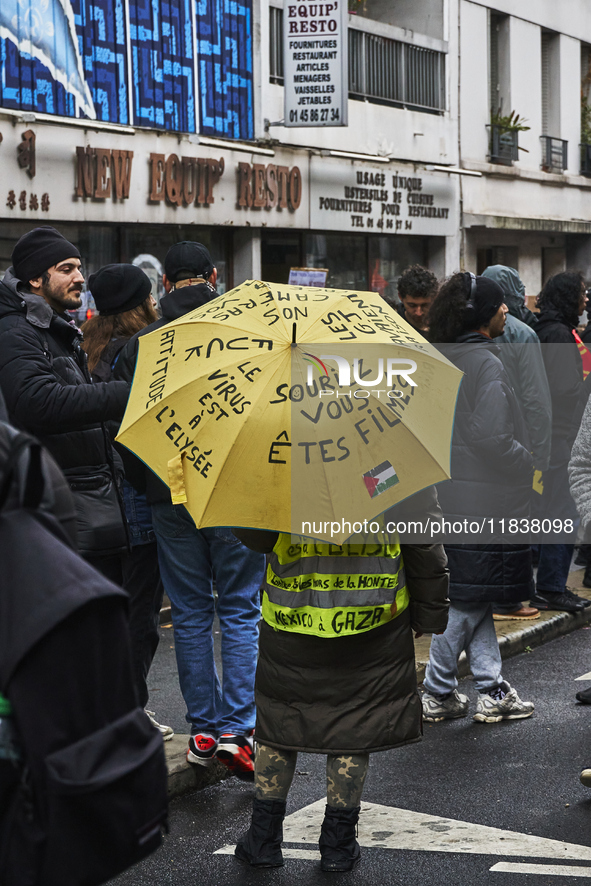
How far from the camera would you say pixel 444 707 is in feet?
17.9

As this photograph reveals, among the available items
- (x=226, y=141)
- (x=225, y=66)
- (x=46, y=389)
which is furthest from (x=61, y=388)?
(x=225, y=66)

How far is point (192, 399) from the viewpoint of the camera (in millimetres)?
3436

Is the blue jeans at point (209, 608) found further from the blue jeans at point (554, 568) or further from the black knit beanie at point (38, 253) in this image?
the blue jeans at point (554, 568)

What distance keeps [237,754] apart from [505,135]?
659 inches

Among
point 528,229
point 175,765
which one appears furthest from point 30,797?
point 528,229

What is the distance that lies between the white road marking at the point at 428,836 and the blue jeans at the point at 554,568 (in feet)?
11.4

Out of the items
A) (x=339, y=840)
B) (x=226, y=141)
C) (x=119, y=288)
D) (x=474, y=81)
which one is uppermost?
(x=474, y=81)

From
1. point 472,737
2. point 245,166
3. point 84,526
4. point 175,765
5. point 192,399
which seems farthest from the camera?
point 245,166

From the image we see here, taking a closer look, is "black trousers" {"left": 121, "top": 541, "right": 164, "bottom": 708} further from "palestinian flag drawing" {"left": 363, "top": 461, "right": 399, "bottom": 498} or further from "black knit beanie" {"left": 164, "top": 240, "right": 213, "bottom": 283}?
"palestinian flag drawing" {"left": 363, "top": 461, "right": 399, "bottom": 498}

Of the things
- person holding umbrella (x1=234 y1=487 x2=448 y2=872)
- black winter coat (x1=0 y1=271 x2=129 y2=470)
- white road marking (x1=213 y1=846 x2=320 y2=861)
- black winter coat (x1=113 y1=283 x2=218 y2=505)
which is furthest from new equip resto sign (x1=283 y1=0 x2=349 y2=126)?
white road marking (x1=213 y1=846 x2=320 y2=861)

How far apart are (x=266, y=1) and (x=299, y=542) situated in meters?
12.2

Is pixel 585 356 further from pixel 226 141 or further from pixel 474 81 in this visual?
pixel 474 81

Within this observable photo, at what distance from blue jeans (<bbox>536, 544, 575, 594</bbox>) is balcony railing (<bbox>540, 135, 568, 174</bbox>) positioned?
47.9 feet

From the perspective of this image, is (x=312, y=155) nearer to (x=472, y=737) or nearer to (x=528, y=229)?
(x=528, y=229)
